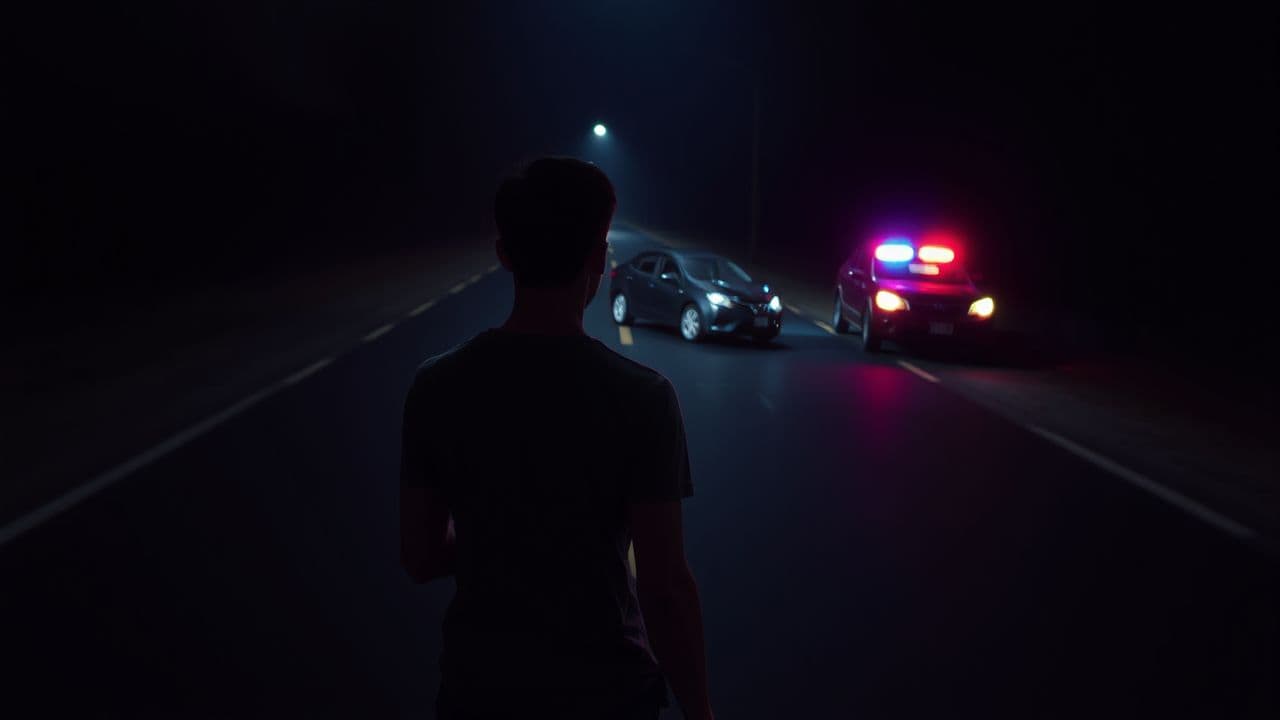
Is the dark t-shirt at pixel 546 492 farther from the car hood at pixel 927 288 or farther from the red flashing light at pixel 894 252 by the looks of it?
the red flashing light at pixel 894 252

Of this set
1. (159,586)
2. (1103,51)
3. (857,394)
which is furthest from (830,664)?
(1103,51)

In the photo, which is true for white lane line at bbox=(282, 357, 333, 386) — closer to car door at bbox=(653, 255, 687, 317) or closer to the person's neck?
car door at bbox=(653, 255, 687, 317)

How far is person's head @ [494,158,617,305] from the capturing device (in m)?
2.07

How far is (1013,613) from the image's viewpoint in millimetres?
5617

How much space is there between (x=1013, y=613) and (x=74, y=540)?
533 centimetres

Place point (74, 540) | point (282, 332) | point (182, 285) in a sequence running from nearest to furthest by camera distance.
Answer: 1. point (74, 540)
2. point (282, 332)
3. point (182, 285)

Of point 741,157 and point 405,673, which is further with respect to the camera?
point 741,157

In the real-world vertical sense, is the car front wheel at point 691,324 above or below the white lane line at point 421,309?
above

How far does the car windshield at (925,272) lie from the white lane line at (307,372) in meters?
8.70

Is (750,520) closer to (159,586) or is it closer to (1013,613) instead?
(1013,613)

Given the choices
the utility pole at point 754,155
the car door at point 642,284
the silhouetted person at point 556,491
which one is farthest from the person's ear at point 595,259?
the utility pole at point 754,155

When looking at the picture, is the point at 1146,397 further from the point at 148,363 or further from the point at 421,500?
the point at 421,500

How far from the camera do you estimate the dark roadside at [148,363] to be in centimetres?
912

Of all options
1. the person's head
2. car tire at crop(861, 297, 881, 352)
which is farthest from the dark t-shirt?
car tire at crop(861, 297, 881, 352)
